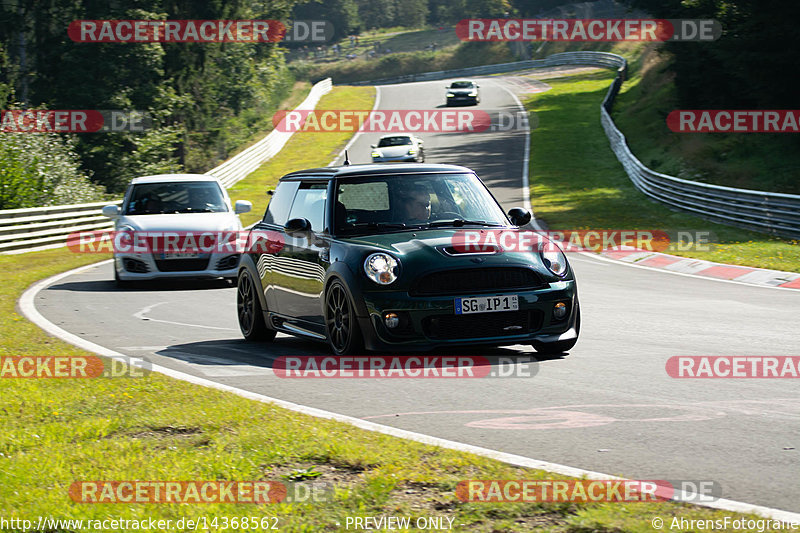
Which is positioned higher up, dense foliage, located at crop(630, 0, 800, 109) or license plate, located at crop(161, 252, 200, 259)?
dense foliage, located at crop(630, 0, 800, 109)

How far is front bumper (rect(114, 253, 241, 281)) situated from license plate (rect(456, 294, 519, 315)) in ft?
29.1

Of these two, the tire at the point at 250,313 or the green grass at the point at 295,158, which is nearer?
the tire at the point at 250,313

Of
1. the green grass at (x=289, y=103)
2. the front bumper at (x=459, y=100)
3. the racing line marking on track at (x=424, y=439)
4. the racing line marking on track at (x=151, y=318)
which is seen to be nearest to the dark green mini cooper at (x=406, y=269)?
the racing line marking on track at (x=424, y=439)

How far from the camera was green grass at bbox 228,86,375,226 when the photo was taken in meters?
39.5

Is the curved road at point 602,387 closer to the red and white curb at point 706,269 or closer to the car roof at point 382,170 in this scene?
the red and white curb at point 706,269

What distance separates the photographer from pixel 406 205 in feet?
30.9

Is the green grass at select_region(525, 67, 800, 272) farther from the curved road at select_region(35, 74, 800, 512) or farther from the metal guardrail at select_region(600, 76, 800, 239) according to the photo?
the curved road at select_region(35, 74, 800, 512)

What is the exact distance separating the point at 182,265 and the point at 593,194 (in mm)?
19956

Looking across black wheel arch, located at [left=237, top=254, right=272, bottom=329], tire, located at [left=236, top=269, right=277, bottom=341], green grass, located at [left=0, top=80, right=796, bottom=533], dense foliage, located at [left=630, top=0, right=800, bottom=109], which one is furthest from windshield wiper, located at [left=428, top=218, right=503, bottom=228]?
dense foliage, located at [left=630, top=0, right=800, bottom=109]

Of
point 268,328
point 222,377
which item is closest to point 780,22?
point 268,328

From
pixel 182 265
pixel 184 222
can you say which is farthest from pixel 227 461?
pixel 184 222

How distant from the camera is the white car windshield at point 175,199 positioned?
58.2 feet

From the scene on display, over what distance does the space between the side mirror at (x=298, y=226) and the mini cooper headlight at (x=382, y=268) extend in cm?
126

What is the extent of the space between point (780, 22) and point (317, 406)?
25465mm
